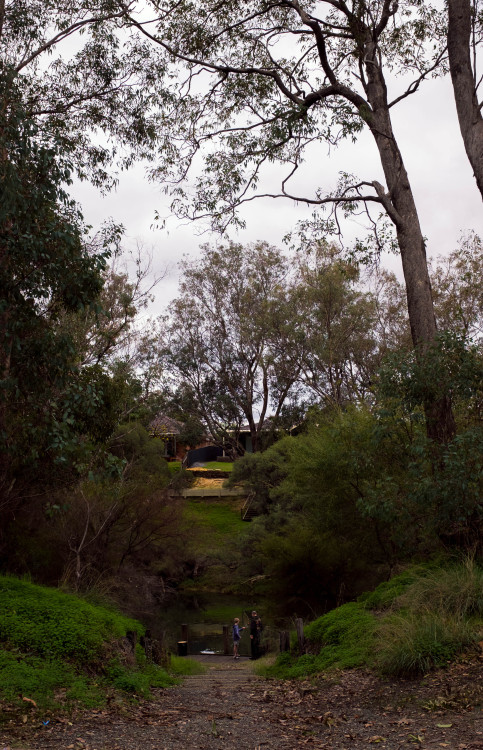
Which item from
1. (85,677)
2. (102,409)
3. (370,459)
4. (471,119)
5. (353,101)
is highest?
(353,101)

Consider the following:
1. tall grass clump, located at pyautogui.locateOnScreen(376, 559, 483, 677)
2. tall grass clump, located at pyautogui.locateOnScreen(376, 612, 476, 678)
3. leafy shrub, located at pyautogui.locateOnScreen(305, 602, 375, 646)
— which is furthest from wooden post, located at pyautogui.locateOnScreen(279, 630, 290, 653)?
tall grass clump, located at pyautogui.locateOnScreen(376, 612, 476, 678)

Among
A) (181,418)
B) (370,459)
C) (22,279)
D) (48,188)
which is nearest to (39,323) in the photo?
(22,279)

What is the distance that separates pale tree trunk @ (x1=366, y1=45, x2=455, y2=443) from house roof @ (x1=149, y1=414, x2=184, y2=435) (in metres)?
27.9

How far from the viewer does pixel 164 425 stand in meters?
41.6

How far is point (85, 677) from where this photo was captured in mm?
8469

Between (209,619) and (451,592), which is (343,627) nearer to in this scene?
(451,592)

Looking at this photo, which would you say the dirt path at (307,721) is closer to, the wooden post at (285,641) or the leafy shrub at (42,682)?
the leafy shrub at (42,682)

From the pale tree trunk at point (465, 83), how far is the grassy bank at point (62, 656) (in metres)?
9.34

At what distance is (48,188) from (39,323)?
1749 mm

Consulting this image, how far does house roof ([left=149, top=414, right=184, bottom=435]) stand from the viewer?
4092 centimetres

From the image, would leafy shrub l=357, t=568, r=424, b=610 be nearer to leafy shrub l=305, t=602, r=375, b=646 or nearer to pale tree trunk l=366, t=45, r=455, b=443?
leafy shrub l=305, t=602, r=375, b=646

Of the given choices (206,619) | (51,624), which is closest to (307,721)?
(51,624)

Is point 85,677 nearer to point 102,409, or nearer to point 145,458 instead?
point 102,409

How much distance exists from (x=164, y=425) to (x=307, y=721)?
34.7 metres
